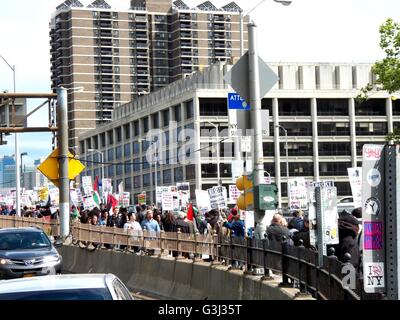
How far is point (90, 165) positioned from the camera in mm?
158750

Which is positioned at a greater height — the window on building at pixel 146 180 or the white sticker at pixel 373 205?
the window on building at pixel 146 180

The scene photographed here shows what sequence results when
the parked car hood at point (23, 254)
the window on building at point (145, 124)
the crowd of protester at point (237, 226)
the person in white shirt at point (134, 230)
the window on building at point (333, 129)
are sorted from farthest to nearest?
the window on building at point (145, 124)
the window on building at point (333, 129)
the person in white shirt at point (134, 230)
the parked car hood at point (23, 254)
the crowd of protester at point (237, 226)

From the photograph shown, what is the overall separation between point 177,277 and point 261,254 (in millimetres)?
5031

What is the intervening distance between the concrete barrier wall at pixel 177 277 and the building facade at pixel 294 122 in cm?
8555

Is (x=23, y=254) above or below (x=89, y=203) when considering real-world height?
below

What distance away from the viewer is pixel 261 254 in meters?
15.3

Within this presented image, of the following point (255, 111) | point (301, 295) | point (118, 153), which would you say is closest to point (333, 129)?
point (118, 153)

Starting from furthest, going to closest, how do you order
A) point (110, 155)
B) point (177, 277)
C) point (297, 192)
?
point (110, 155) < point (297, 192) < point (177, 277)

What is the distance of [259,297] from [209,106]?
3921 inches

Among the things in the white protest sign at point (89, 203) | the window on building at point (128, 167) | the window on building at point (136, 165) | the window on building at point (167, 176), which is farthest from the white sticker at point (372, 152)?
the window on building at point (128, 167)

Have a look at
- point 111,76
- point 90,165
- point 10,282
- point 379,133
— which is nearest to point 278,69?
point 379,133

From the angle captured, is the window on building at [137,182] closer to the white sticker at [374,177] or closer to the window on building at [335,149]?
the window on building at [335,149]

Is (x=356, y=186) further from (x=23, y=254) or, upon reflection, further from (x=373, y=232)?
(x=373, y=232)

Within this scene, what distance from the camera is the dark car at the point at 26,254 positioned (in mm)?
20234
